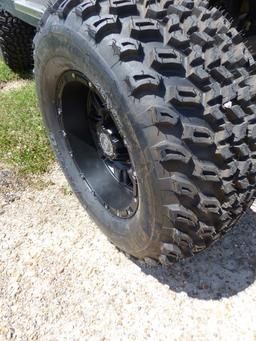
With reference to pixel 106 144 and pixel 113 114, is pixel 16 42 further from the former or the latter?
pixel 113 114

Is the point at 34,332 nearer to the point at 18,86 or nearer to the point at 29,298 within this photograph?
the point at 29,298

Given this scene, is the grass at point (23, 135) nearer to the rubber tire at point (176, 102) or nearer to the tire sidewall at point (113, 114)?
the tire sidewall at point (113, 114)

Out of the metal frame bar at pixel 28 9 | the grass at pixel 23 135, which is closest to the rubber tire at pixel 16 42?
the grass at pixel 23 135

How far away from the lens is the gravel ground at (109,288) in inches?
96.8

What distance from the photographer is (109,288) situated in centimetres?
267

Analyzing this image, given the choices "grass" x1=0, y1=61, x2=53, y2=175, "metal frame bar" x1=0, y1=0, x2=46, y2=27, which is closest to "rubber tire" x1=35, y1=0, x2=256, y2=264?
"metal frame bar" x1=0, y1=0, x2=46, y2=27

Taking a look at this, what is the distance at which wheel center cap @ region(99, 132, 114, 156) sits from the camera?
266 cm

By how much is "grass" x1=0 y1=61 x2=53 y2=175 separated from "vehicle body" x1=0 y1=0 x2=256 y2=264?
53.4 inches

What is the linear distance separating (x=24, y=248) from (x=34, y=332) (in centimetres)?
62

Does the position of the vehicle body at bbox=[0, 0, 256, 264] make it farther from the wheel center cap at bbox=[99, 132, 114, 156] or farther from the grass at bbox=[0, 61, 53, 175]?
the grass at bbox=[0, 61, 53, 175]

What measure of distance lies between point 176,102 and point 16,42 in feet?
11.3

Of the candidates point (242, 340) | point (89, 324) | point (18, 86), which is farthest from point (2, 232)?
point (18, 86)

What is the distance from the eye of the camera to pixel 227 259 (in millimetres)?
2787

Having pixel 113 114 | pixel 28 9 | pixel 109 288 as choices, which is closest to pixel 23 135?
pixel 28 9
